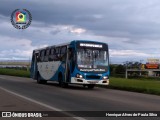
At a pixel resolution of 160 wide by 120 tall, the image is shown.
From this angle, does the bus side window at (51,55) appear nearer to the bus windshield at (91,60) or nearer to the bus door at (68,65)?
the bus door at (68,65)

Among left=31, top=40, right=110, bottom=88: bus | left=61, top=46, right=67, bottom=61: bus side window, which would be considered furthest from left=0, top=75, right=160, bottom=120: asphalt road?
left=61, top=46, right=67, bottom=61: bus side window

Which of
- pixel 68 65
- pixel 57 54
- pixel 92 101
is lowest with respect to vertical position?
pixel 92 101

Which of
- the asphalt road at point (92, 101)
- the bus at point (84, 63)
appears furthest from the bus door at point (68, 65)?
the asphalt road at point (92, 101)

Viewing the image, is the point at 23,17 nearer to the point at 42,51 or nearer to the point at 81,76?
the point at 42,51

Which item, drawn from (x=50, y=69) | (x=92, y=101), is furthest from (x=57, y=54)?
(x=92, y=101)

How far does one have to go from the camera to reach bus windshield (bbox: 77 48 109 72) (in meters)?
25.7

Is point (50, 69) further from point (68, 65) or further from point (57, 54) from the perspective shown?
point (68, 65)

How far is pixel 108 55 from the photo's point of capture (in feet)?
86.9

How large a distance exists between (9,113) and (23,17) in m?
29.1

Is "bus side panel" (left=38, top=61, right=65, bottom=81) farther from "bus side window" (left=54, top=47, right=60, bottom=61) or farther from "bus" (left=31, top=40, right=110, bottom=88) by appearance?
"bus" (left=31, top=40, right=110, bottom=88)

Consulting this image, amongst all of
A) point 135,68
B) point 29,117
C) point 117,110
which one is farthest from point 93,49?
point 135,68

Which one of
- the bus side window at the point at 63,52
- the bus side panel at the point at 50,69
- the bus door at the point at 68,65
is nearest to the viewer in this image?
the bus door at the point at 68,65

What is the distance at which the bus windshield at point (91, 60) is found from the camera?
84.4ft

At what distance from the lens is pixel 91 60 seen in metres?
25.9
